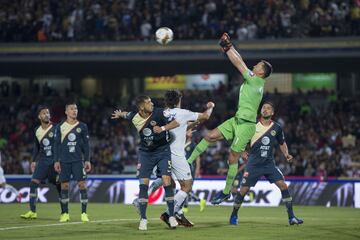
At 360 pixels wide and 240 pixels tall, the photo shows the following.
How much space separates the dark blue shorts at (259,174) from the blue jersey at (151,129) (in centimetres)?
228

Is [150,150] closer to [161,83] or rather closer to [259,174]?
[259,174]

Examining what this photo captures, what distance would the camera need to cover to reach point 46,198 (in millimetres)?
30688

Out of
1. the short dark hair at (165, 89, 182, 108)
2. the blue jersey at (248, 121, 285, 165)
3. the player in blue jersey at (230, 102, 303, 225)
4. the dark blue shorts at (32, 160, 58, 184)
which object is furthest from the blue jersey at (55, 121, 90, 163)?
the blue jersey at (248, 121, 285, 165)

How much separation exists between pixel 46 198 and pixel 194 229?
14576mm

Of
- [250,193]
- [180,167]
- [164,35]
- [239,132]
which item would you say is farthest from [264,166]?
[250,193]

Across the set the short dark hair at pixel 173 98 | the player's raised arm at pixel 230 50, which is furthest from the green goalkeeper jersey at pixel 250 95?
the short dark hair at pixel 173 98

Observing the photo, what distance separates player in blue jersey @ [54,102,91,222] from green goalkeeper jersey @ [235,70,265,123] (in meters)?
4.18

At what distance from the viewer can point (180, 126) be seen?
17062 mm

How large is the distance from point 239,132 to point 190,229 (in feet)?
7.54

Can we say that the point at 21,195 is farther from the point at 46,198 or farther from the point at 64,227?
the point at 64,227

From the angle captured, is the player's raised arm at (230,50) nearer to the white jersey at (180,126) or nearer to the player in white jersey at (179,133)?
the player in white jersey at (179,133)

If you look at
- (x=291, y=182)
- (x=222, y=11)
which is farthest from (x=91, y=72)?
(x=291, y=182)

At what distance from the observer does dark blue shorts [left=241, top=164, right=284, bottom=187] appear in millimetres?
18125

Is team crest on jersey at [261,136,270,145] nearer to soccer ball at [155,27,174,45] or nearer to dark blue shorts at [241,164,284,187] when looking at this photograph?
dark blue shorts at [241,164,284,187]
